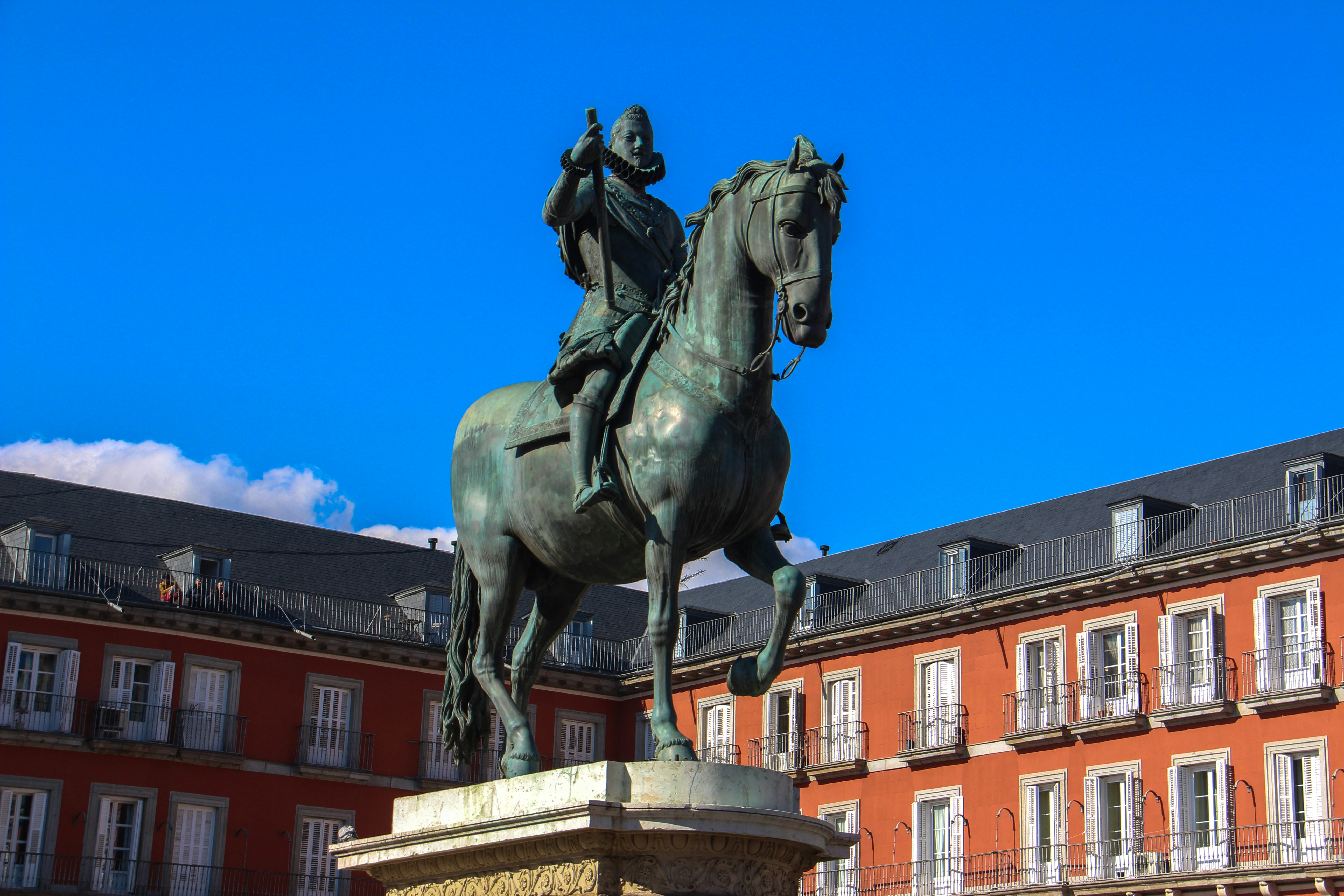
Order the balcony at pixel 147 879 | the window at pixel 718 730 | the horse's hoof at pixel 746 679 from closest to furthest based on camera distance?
the horse's hoof at pixel 746 679 → the balcony at pixel 147 879 → the window at pixel 718 730

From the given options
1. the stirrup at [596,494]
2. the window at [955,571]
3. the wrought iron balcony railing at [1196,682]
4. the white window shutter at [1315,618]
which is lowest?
the stirrup at [596,494]

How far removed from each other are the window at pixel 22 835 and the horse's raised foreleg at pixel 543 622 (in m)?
39.2

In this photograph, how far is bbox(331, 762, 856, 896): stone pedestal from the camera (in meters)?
10.1

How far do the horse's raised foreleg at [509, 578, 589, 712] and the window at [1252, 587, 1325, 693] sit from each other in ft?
112

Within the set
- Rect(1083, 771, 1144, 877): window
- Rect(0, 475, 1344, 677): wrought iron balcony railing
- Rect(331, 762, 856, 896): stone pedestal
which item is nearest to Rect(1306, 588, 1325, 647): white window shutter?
Rect(0, 475, 1344, 677): wrought iron balcony railing

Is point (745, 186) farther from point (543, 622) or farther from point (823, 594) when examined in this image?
point (823, 594)

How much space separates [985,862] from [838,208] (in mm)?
40680

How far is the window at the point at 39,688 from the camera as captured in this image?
48.3m

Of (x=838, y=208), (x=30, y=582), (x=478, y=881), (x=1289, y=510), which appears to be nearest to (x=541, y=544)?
(x=478, y=881)

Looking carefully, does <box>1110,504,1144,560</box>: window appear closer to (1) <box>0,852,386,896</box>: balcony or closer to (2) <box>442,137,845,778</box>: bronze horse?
(1) <box>0,852,386,896</box>: balcony

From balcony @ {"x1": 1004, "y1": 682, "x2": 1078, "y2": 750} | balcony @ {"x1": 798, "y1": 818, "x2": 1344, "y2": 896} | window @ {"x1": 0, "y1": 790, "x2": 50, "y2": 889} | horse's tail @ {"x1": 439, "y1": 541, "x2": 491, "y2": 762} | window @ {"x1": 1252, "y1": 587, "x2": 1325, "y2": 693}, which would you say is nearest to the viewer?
horse's tail @ {"x1": 439, "y1": 541, "x2": 491, "y2": 762}

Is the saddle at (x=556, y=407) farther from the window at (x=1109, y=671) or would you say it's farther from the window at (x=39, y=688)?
the window at (x=39, y=688)

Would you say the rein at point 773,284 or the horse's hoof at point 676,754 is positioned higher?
the rein at point 773,284

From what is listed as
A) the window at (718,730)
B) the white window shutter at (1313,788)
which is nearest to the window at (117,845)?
the window at (718,730)
